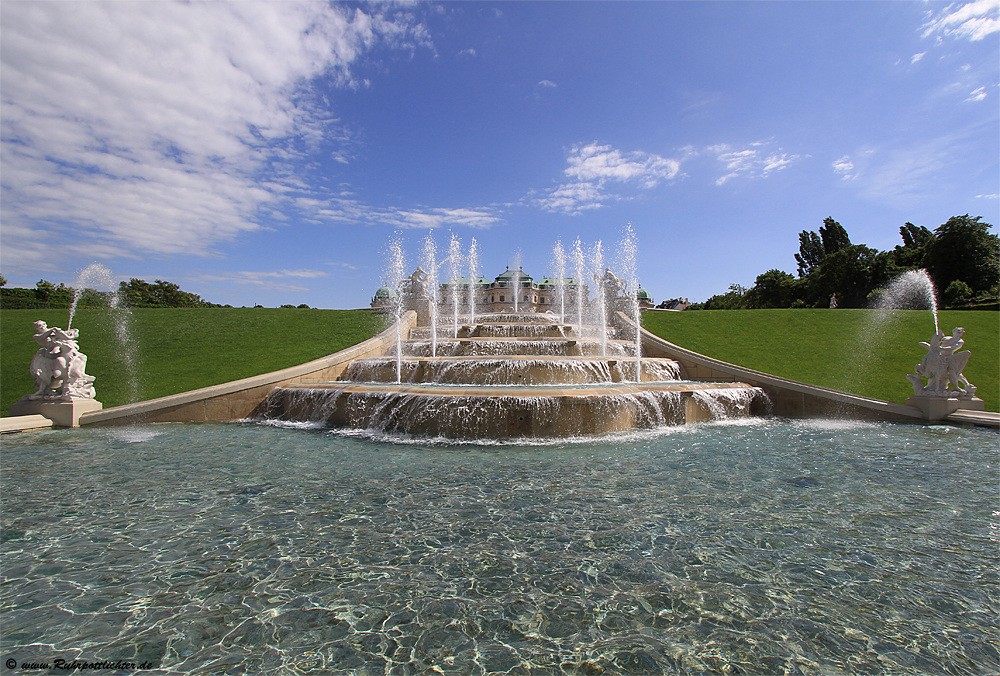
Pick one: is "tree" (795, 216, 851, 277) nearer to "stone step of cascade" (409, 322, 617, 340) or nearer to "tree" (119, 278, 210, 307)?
"stone step of cascade" (409, 322, 617, 340)

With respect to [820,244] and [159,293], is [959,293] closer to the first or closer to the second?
[820,244]

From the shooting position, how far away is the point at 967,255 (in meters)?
33.7

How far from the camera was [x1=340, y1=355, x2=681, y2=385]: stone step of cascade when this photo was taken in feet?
38.6

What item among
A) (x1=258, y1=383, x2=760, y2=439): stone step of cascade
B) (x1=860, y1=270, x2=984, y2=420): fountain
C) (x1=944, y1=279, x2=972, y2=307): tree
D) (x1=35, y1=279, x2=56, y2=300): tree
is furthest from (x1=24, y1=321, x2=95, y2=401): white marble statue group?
(x1=944, y1=279, x2=972, y2=307): tree

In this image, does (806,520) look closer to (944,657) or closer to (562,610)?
(944,657)

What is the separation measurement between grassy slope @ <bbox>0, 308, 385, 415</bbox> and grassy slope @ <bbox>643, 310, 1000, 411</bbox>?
14.0 m

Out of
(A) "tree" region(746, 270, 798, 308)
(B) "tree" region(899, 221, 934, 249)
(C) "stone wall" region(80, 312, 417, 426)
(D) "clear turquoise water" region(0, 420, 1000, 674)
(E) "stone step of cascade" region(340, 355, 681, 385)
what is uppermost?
(B) "tree" region(899, 221, 934, 249)

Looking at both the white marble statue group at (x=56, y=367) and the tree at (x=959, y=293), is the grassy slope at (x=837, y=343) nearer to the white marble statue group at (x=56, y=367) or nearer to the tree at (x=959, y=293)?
the tree at (x=959, y=293)

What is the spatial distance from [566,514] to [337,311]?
2138 cm

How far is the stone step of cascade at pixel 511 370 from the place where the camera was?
38.6ft

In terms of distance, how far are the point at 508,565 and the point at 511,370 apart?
8.21 m

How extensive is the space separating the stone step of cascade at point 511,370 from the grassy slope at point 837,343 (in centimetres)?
564

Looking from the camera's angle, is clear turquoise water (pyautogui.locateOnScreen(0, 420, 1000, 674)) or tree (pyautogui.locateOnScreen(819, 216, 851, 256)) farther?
tree (pyautogui.locateOnScreen(819, 216, 851, 256))

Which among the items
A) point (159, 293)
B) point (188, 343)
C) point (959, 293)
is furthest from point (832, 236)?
point (159, 293)
